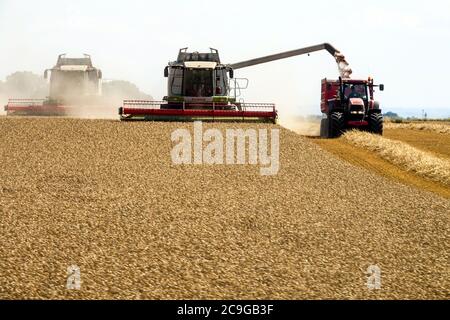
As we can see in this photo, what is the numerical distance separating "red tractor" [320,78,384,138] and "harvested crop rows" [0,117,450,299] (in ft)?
28.2

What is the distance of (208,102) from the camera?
2655cm

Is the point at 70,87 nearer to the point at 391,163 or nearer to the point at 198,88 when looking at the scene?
the point at 198,88

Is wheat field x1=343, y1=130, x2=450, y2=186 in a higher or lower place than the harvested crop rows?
higher

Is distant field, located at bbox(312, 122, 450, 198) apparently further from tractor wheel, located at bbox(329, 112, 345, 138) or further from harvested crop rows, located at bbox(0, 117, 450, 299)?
harvested crop rows, located at bbox(0, 117, 450, 299)

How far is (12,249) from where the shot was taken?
31.8 feet

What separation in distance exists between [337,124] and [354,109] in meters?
0.91

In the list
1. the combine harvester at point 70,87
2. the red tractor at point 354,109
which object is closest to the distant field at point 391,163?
the red tractor at point 354,109

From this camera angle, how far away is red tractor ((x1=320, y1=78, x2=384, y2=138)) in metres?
27.6

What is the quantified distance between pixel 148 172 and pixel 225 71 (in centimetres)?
1124

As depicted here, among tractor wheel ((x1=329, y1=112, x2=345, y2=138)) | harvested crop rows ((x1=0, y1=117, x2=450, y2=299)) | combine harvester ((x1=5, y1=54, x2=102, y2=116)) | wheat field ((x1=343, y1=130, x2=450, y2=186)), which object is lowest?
harvested crop rows ((x1=0, y1=117, x2=450, y2=299))

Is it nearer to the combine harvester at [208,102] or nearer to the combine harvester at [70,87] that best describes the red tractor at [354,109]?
the combine harvester at [208,102]

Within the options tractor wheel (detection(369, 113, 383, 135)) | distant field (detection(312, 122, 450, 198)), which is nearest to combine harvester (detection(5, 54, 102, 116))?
distant field (detection(312, 122, 450, 198))

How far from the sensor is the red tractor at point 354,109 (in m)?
27.6

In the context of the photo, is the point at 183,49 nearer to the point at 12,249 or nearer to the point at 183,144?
the point at 183,144
